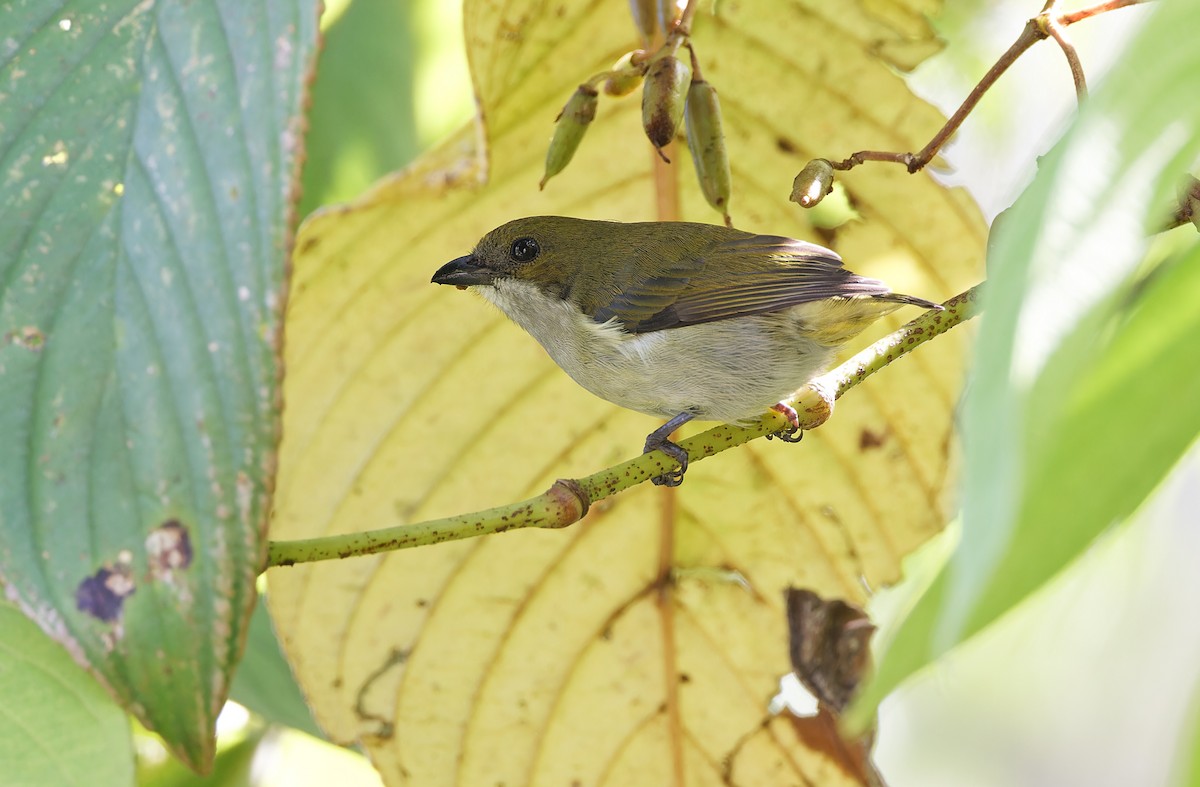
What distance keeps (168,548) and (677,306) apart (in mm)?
1856

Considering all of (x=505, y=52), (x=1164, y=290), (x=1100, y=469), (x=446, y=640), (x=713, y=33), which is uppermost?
(x=713, y=33)

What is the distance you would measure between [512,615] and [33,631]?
3.32 ft

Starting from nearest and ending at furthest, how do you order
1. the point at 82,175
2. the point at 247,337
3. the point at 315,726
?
the point at 247,337, the point at 82,175, the point at 315,726

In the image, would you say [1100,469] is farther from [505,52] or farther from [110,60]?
[505,52]

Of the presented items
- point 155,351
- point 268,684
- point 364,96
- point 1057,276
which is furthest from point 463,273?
point 1057,276

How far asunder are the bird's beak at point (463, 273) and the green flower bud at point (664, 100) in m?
0.77

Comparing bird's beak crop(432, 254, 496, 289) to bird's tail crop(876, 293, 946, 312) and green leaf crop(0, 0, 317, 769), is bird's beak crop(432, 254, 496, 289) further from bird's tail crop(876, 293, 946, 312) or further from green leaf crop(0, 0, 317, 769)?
green leaf crop(0, 0, 317, 769)

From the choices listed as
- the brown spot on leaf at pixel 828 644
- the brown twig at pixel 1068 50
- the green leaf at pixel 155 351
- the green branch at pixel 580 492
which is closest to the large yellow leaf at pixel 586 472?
the brown spot on leaf at pixel 828 644

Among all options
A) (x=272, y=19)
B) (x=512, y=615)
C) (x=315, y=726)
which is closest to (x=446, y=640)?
(x=512, y=615)

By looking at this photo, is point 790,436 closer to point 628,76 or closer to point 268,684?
point 628,76

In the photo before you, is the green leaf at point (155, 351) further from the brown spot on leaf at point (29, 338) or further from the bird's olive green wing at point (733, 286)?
the bird's olive green wing at point (733, 286)

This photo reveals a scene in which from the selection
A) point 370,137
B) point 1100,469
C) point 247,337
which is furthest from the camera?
point 370,137

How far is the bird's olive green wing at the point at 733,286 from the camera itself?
106 inches

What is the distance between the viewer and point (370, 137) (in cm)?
248
